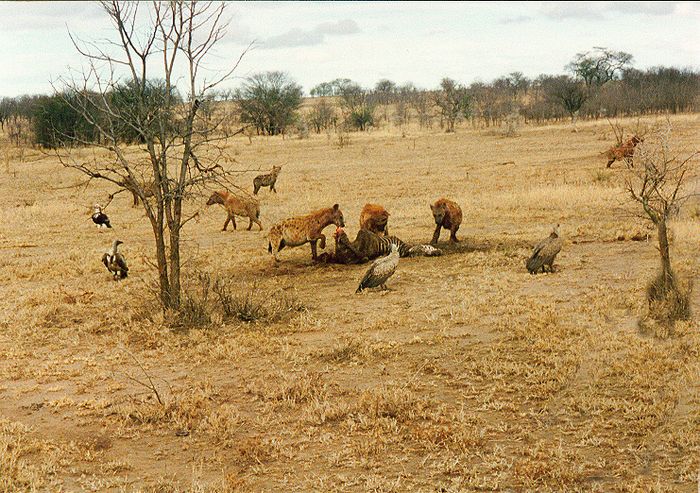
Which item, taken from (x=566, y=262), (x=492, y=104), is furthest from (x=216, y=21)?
(x=492, y=104)

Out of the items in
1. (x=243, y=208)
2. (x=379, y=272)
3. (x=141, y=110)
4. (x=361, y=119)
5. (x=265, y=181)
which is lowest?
(x=379, y=272)

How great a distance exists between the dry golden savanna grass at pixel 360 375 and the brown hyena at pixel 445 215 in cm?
41

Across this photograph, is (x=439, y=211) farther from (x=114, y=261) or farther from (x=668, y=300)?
(x=114, y=261)

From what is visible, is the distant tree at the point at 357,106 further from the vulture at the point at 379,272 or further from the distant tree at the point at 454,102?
the vulture at the point at 379,272

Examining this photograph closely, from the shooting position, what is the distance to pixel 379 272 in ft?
28.9

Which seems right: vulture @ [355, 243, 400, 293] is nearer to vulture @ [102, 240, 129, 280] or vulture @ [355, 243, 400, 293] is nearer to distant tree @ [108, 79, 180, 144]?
distant tree @ [108, 79, 180, 144]

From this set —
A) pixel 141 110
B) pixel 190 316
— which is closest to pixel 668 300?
pixel 190 316

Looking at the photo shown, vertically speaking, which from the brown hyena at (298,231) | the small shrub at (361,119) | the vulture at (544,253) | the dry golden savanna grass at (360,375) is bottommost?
the dry golden savanna grass at (360,375)

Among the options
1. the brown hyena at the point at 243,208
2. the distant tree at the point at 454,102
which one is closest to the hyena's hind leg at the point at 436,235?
the brown hyena at the point at 243,208

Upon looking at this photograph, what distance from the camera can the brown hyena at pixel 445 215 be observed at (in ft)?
36.7

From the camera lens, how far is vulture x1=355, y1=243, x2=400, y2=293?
879 cm

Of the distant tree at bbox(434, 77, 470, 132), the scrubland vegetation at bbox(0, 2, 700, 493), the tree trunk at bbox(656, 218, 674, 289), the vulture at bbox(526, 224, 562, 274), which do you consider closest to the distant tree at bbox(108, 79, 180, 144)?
the scrubland vegetation at bbox(0, 2, 700, 493)

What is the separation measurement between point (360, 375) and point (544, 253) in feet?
13.5

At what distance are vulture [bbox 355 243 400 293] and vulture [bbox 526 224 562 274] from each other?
6.29ft
